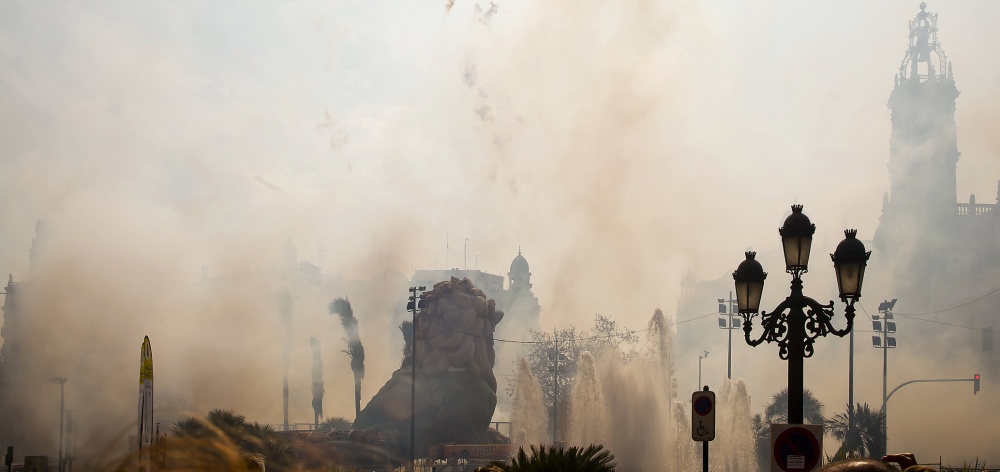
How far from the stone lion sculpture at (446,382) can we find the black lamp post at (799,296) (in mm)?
50645

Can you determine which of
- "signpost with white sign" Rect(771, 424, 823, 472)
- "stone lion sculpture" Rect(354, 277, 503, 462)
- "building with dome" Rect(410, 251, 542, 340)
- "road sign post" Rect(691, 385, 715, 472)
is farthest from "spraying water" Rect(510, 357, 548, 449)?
"building with dome" Rect(410, 251, 542, 340)

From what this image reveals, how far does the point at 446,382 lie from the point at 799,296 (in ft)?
179

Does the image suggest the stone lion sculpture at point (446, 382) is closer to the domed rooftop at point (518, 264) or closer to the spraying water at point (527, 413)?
the spraying water at point (527, 413)

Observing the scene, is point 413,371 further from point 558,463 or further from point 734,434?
point 558,463

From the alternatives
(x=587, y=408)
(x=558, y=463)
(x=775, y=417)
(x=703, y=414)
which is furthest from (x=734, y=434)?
(x=558, y=463)

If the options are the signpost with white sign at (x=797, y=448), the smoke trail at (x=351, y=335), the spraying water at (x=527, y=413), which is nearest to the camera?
the signpost with white sign at (x=797, y=448)

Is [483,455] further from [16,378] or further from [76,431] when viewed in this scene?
[16,378]

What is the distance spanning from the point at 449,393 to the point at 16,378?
932 inches

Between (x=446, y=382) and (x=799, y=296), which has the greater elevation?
(x=799, y=296)

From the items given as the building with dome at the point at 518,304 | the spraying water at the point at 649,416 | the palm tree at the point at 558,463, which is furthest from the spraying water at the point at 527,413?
the building with dome at the point at 518,304

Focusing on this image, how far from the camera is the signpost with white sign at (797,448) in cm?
1222

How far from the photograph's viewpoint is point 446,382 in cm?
6781

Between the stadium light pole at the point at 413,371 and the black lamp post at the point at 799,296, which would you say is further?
the stadium light pole at the point at 413,371

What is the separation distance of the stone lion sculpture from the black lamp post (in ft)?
166
